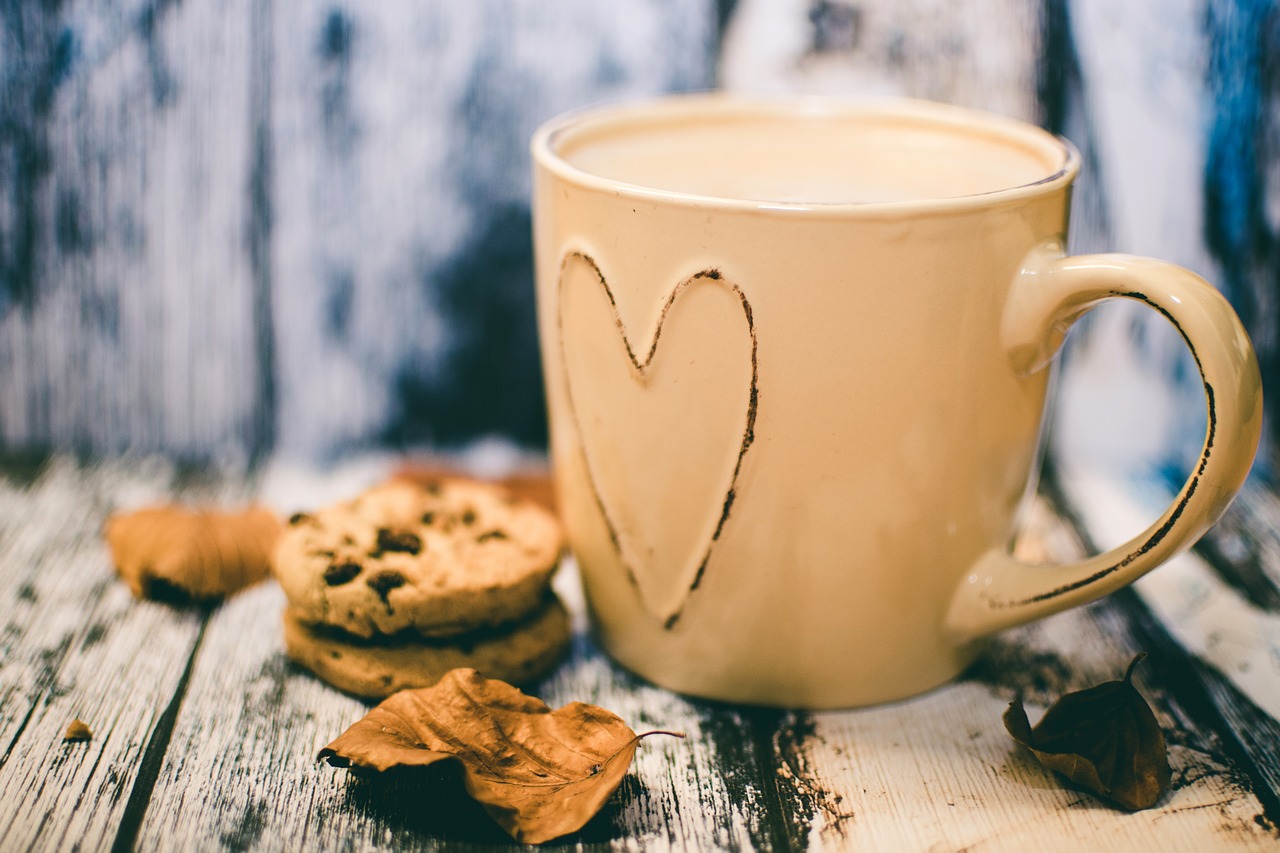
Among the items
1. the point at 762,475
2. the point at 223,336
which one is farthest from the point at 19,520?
the point at 762,475

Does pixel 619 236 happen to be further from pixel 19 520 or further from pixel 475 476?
pixel 19 520

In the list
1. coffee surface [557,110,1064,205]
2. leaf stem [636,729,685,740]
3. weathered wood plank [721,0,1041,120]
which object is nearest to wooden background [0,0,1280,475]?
weathered wood plank [721,0,1041,120]

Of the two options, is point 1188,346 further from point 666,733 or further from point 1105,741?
point 666,733

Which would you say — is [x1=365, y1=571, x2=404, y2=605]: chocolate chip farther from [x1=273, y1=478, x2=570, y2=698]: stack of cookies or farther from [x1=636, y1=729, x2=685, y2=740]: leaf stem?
[x1=636, y1=729, x2=685, y2=740]: leaf stem

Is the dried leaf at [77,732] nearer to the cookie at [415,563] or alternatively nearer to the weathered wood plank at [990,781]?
the cookie at [415,563]

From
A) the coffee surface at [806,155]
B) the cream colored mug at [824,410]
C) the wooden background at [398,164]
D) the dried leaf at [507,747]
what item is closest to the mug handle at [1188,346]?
the cream colored mug at [824,410]

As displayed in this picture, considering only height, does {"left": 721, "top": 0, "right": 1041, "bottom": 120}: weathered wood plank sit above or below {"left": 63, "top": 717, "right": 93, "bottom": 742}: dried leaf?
above
